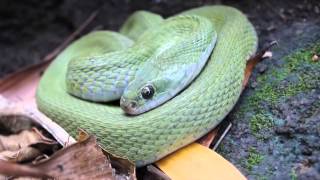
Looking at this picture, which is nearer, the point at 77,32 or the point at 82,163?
the point at 82,163

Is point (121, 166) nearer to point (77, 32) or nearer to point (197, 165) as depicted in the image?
point (197, 165)

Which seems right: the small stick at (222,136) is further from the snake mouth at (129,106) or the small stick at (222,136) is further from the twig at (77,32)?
the twig at (77,32)

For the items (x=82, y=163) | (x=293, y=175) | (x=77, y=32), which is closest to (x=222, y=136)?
(x=293, y=175)

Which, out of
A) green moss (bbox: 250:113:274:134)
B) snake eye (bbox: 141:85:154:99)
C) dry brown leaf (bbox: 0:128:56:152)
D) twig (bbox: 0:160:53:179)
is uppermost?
twig (bbox: 0:160:53:179)

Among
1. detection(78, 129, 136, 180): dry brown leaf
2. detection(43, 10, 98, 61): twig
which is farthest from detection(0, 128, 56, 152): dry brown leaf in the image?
detection(43, 10, 98, 61): twig

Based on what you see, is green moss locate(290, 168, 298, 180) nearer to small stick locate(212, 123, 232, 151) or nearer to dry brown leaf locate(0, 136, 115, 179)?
small stick locate(212, 123, 232, 151)

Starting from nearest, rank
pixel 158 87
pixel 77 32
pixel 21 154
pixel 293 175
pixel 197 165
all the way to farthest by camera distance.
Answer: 1. pixel 293 175
2. pixel 197 165
3. pixel 21 154
4. pixel 158 87
5. pixel 77 32

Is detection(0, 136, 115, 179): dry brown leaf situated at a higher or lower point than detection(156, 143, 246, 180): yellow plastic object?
higher
